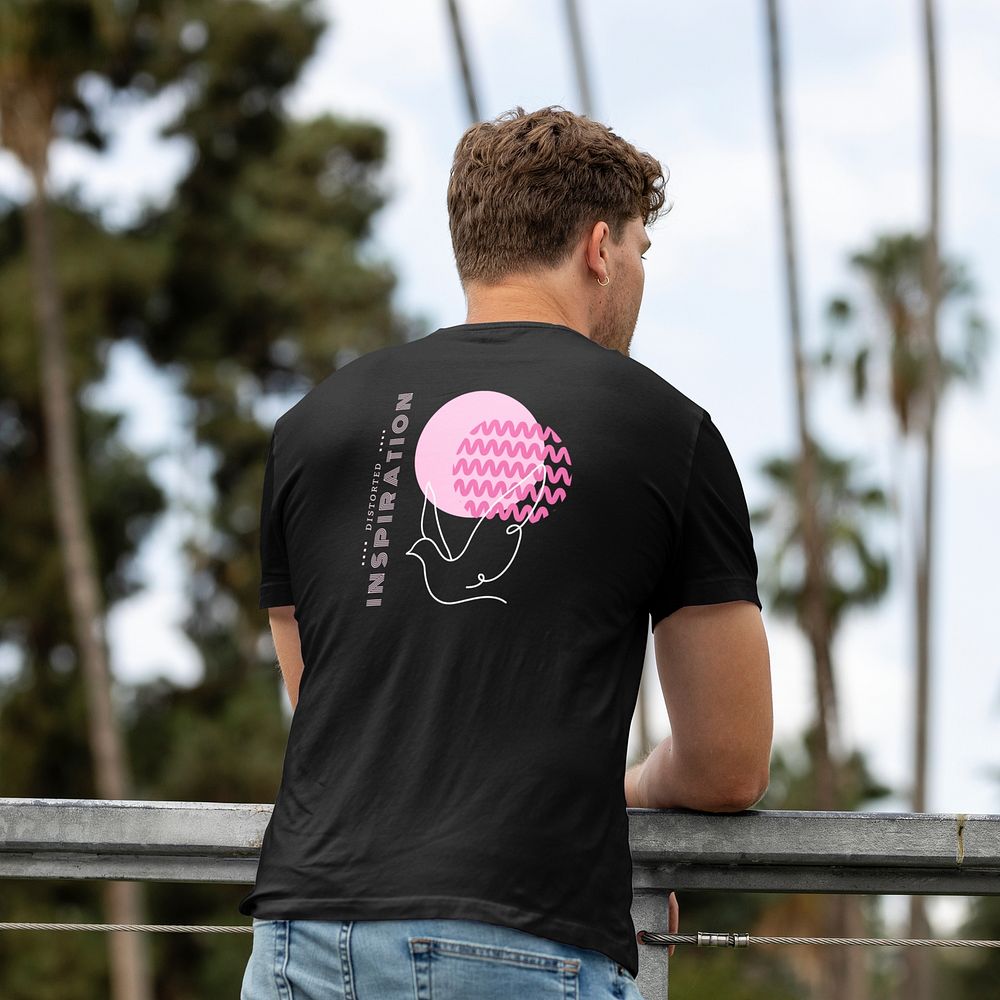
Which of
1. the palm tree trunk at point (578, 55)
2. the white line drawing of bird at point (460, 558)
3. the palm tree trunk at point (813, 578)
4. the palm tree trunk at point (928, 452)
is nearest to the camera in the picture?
the white line drawing of bird at point (460, 558)

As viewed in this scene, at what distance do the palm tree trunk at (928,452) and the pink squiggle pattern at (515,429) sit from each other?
17.4 meters

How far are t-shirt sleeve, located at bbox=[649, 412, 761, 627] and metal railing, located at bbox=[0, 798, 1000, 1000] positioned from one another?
1.17 feet

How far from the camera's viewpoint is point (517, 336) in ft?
6.45

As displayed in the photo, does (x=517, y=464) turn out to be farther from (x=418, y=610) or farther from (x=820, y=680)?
(x=820, y=680)

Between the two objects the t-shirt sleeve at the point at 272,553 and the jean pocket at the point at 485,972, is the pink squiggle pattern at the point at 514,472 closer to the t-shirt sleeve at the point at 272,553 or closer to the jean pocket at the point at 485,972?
the t-shirt sleeve at the point at 272,553

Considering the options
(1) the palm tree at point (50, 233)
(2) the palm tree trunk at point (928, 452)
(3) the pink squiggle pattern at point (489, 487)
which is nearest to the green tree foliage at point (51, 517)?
(1) the palm tree at point (50, 233)

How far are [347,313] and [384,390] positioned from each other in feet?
87.3

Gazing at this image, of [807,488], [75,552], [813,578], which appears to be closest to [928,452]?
[807,488]

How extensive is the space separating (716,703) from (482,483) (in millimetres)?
408

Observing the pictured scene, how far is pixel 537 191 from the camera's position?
2.03 metres

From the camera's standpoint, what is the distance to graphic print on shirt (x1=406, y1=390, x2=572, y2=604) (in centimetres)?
180

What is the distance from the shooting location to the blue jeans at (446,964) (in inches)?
66.2

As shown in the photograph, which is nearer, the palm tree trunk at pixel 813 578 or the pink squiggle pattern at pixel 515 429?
the pink squiggle pattern at pixel 515 429

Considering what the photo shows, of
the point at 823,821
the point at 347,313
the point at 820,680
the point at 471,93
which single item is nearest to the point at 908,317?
the point at 347,313
